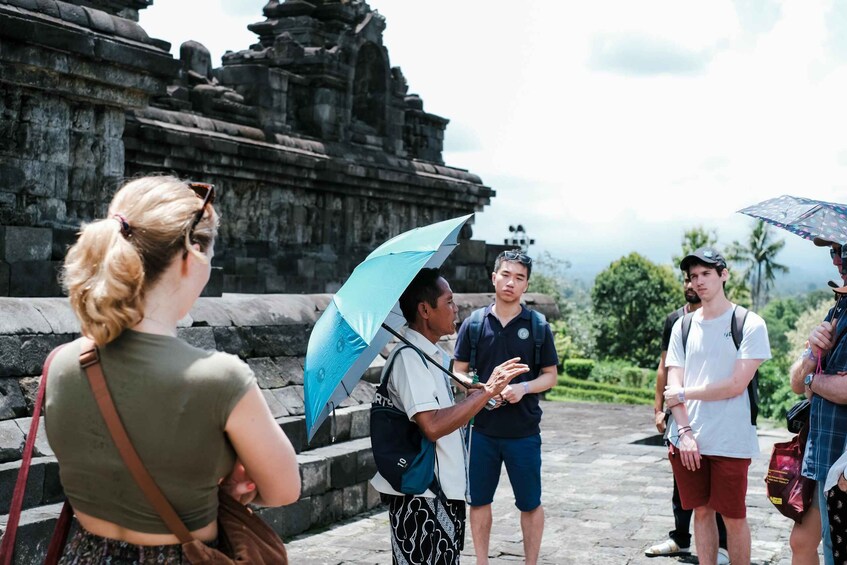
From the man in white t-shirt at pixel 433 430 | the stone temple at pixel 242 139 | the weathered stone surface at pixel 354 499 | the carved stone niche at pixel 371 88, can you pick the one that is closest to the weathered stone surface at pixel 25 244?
the stone temple at pixel 242 139

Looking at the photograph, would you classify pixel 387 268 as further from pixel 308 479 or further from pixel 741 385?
pixel 308 479

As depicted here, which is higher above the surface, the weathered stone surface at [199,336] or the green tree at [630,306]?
the green tree at [630,306]

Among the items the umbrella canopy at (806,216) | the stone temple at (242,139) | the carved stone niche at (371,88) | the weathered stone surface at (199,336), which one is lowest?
the weathered stone surface at (199,336)

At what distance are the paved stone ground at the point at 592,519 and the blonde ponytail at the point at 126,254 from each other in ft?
14.6

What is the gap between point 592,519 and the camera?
7957mm

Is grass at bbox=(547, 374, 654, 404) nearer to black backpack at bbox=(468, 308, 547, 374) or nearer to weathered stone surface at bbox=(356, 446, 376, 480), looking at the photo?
weathered stone surface at bbox=(356, 446, 376, 480)

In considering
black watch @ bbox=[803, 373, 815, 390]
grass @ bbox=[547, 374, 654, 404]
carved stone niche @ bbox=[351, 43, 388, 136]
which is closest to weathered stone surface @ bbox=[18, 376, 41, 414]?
black watch @ bbox=[803, 373, 815, 390]

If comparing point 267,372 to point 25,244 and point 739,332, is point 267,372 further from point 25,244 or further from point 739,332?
point 739,332

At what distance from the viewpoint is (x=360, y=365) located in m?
4.59

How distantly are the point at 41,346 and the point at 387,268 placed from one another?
252 centimetres

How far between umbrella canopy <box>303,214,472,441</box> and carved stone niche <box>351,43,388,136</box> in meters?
13.8

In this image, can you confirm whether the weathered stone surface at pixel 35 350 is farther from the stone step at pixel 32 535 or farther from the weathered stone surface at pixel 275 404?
the weathered stone surface at pixel 275 404

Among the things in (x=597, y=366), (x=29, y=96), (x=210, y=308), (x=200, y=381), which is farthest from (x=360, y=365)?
(x=597, y=366)

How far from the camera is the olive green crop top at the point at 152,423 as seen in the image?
2242 mm
